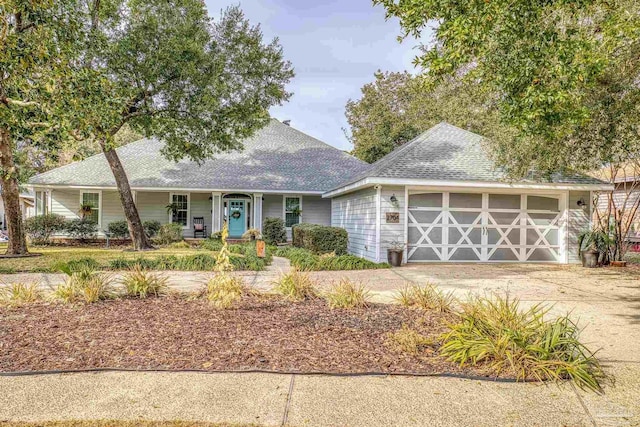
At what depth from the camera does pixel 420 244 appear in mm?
13359

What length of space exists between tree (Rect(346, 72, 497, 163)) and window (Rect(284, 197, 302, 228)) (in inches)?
328

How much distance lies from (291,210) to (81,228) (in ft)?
30.3

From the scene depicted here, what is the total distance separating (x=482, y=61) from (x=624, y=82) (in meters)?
3.30

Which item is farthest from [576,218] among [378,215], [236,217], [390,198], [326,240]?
[236,217]

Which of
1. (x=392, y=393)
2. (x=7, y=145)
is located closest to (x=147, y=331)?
(x=392, y=393)

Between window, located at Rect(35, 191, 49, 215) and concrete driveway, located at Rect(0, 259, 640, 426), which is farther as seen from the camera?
window, located at Rect(35, 191, 49, 215)

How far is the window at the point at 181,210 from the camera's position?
20091mm

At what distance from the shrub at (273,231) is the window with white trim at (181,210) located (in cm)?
419

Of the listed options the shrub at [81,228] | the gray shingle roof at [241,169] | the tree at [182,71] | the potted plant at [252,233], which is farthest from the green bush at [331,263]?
the shrub at [81,228]

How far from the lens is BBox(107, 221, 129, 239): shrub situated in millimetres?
18438

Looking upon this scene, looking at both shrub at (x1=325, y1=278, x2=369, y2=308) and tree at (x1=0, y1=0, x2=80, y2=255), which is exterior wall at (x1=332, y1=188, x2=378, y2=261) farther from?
tree at (x1=0, y1=0, x2=80, y2=255)

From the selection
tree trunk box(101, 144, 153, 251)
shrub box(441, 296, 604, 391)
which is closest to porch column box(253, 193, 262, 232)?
tree trunk box(101, 144, 153, 251)

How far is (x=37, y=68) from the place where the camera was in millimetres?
7266

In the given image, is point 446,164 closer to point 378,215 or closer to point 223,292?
point 378,215
